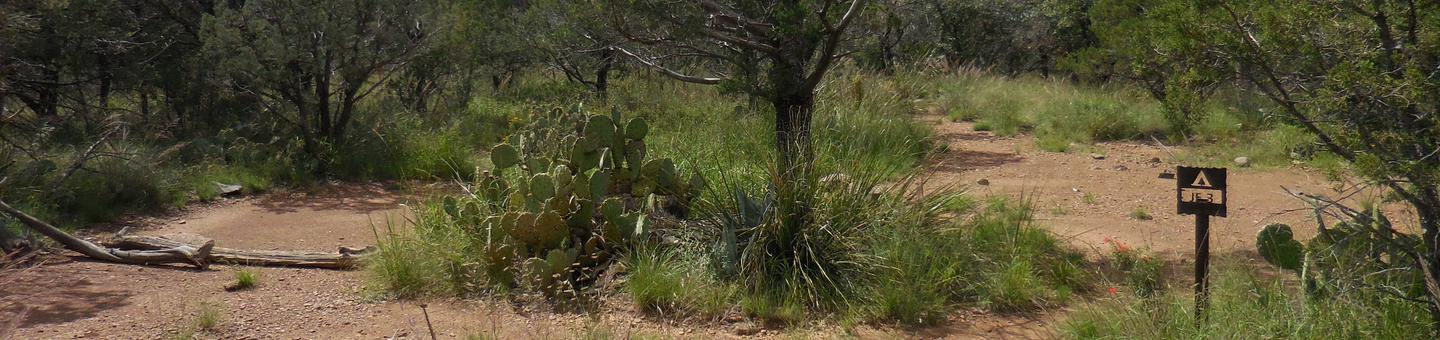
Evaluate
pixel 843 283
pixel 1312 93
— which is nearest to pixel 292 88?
pixel 843 283

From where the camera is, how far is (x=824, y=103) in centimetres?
1112

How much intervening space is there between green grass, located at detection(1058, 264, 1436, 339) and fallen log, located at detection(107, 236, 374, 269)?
4.05 metres

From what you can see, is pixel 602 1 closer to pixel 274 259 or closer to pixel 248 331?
pixel 274 259

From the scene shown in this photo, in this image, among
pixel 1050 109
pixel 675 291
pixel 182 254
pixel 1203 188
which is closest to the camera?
pixel 1203 188

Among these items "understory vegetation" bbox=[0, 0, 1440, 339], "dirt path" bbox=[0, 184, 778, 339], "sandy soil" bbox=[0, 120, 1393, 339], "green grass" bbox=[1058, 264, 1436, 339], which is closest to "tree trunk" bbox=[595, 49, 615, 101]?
"understory vegetation" bbox=[0, 0, 1440, 339]

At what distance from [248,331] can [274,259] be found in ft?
5.29

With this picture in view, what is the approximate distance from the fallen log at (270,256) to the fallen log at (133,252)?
6 cm

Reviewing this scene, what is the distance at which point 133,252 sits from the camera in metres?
6.56

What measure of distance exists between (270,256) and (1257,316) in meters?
5.21

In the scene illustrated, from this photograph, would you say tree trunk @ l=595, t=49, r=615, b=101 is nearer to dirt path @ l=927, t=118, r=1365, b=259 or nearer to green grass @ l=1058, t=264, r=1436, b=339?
dirt path @ l=927, t=118, r=1365, b=259

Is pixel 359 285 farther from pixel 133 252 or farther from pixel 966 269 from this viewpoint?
pixel 966 269

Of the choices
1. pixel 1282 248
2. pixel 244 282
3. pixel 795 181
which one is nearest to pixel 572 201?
pixel 795 181

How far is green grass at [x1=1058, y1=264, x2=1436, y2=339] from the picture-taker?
13.2ft

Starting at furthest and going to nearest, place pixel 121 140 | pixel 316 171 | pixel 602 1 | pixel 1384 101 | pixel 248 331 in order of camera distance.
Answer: pixel 316 171
pixel 121 140
pixel 602 1
pixel 248 331
pixel 1384 101
